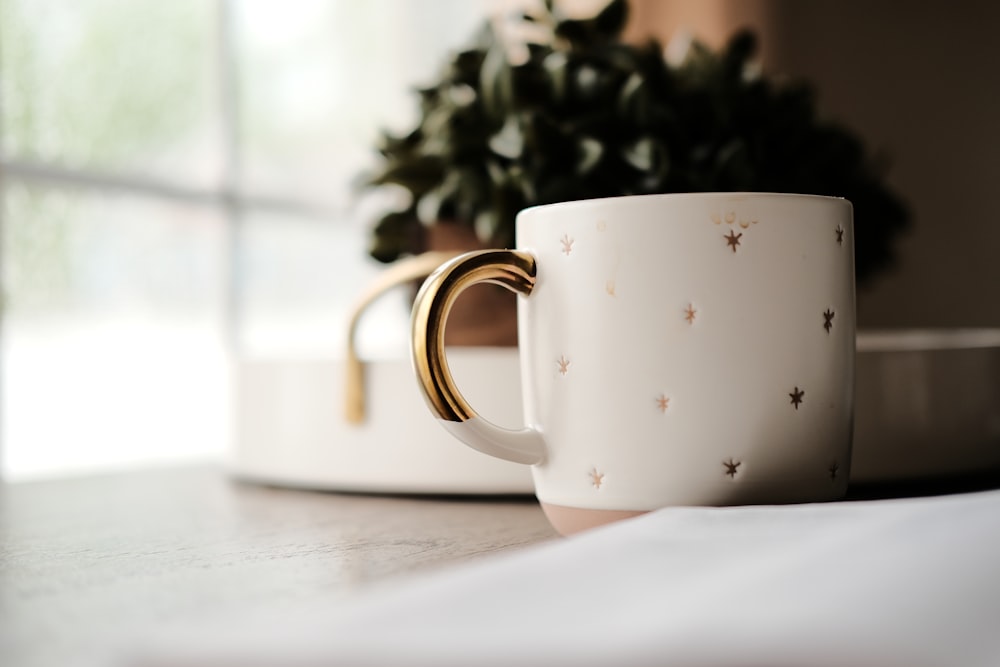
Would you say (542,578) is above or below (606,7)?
below

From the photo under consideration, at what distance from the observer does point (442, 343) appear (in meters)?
0.34

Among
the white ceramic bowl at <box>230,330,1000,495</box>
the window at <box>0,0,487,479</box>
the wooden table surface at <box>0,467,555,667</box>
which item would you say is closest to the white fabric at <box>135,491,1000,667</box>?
the wooden table surface at <box>0,467,555,667</box>

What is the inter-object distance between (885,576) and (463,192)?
0.37 m

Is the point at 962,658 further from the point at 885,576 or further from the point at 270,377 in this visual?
the point at 270,377

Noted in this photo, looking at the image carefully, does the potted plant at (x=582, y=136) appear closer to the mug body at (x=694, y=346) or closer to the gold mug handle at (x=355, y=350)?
the gold mug handle at (x=355, y=350)

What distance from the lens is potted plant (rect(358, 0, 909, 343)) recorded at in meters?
0.51

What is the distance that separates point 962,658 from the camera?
0.20m

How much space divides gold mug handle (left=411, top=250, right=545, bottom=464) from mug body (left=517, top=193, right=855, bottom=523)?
14 millimetres

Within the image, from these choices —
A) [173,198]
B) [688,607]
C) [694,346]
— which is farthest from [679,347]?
[173,198]

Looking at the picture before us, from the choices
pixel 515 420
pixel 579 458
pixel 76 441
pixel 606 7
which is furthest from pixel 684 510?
pixel 76 441

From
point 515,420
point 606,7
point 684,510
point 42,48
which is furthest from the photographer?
point 42,48

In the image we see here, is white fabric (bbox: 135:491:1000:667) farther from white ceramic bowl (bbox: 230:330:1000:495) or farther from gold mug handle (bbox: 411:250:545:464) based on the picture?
white ceramic bowl (bbox: 230:330:1000:495)

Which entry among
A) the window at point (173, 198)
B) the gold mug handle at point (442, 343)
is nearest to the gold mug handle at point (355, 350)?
the gold mug handle at point (442, 343)

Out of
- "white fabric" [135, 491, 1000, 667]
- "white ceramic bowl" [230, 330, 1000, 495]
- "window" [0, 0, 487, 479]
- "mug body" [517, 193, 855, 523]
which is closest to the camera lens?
"white fabric" [135, 491, 1000, 667]
